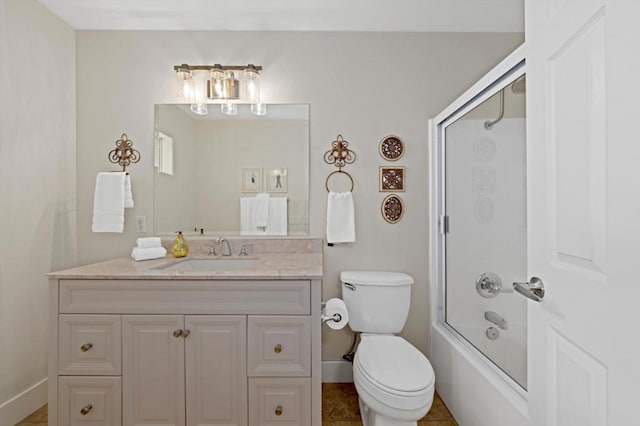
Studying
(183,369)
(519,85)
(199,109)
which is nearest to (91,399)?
(183,369)

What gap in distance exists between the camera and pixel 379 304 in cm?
211

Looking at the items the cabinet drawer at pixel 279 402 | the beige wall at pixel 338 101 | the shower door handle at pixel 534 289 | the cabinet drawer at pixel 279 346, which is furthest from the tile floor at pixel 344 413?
the shower door handle at pixel 534 289

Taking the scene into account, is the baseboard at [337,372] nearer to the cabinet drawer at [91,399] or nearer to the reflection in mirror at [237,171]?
the reflection in mirror at [237,171]

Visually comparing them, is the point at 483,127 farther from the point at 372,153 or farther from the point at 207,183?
the point at 207,183

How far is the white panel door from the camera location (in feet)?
2.17

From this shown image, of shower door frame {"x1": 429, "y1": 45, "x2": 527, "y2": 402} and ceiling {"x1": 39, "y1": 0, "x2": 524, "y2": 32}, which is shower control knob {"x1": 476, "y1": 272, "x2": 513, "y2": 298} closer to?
shower door frame {"x1": 429, "y1": 45, "x2": 527, "y2": 402}

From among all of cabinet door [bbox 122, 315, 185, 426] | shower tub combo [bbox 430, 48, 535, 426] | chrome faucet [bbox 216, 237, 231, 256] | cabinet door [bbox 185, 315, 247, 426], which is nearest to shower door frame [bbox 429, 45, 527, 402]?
shower tub combo [bbox 430, 48, 535, 426]

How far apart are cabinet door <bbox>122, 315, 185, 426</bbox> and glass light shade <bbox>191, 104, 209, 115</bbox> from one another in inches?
54.1

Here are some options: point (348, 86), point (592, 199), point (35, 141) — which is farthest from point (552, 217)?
point (35, 141)

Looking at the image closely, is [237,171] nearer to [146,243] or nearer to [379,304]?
[146,243]

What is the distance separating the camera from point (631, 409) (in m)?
0.64

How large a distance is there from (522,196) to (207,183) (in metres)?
1.86

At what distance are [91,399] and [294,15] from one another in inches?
92.5

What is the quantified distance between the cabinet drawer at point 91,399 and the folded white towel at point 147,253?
670mm
